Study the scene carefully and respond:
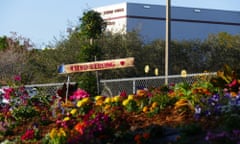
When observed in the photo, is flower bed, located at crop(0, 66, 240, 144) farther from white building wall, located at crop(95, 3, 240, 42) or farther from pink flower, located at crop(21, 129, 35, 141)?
white building wall, located at crop(95, 3, 240, 42)

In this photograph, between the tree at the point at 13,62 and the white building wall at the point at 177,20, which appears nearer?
the tree at the point at 13,62

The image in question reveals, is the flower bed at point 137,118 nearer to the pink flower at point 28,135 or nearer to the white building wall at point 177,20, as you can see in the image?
the pink flower at point 28,135

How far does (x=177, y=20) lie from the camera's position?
57219 mm

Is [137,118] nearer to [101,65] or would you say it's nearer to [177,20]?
[101,65]

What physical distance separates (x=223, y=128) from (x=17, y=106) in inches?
222

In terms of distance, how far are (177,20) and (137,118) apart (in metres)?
47.3

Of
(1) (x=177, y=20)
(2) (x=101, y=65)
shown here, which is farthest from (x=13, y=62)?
(1) (x=177, y=20)

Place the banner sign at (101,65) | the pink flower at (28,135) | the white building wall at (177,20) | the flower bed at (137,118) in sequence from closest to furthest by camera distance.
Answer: the flower bed at (137,118)
the pink flower at (28,135)
the banner sign at (101,65)
the white building wall at (177,20)

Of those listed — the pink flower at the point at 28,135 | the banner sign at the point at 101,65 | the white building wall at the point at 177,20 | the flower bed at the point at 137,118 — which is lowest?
the pink flower at the point at 28,135

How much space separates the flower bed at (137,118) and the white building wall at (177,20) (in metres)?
39.9

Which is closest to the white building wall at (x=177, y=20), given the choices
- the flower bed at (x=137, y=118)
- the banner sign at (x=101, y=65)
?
the banner sign at (x=101, y=65)

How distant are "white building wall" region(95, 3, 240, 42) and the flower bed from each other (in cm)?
3987

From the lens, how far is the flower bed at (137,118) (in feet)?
29.5

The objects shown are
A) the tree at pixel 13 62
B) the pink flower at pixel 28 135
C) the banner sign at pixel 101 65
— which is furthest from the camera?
the tree at pixel 13 62
